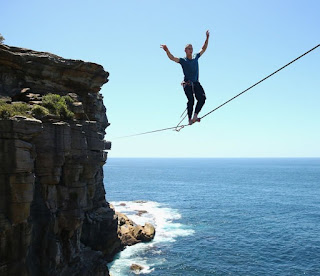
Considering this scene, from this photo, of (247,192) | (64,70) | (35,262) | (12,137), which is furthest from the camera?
(247,192)

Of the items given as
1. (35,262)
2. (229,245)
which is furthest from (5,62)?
(229,245)

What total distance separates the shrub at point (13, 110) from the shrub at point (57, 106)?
5.23ft

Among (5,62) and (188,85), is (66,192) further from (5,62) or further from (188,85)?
(188,85)

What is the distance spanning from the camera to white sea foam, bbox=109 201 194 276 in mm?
39219

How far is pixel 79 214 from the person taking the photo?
2448 cm

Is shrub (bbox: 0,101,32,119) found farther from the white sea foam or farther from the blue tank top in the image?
the white sea foam

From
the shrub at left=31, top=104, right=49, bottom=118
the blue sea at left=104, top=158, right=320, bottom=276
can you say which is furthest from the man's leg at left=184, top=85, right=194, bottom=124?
the blue sea at left=104, top=158, right=320, bottom=276

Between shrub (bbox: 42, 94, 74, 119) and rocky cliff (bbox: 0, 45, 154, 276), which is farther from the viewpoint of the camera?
shrub (bbox: 42, 94, 74, 119)

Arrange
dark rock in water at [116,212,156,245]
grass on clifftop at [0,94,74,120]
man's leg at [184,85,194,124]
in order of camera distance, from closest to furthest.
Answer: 1. man's leg at [184,85,194,124]
2. grass on clifftop at [0,94,74,120]
3. dark rock in water at [116,212,156,245]

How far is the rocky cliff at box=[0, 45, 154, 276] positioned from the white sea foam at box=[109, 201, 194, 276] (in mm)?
10191

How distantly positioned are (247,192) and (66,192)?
284ft

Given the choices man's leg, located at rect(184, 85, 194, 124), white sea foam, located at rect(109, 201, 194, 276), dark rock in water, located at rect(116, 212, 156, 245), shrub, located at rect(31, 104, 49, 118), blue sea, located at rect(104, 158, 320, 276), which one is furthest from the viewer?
dark rock in water, located at rect(116, 212, 156, 245)

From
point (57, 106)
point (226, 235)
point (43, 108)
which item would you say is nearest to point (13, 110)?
point (43, 108)

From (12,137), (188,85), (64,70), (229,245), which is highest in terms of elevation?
(64,70)
